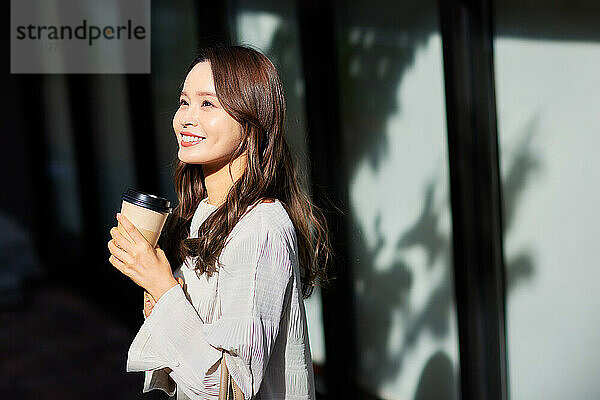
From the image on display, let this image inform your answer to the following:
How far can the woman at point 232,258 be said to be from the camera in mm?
1419

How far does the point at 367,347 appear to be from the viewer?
3434 millimetres

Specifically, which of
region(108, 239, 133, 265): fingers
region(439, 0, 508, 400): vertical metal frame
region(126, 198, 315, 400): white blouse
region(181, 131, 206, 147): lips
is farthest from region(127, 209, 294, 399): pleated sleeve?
region(439, 0, 508, 400): vertical metal frame

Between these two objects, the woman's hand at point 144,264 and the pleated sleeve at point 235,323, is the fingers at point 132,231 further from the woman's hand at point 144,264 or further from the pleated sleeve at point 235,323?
the pleated sleeve at point 235,323

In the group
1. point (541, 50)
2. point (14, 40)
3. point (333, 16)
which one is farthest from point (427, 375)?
point (14, 40)

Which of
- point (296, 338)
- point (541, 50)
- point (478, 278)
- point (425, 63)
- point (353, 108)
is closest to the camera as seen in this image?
point (296, 338)

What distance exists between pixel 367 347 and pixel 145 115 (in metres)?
1.48

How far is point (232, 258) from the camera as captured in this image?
57.3 inches

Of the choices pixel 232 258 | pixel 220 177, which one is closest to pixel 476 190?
pixel 220 177

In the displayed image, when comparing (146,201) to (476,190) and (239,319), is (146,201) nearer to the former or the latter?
(239,319)

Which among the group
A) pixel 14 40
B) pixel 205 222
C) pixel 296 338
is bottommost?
pixel 296 338

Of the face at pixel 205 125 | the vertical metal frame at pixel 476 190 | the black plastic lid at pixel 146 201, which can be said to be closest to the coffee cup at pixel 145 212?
the black plastic lid at pixel 146 201

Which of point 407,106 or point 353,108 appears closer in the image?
point 407,106

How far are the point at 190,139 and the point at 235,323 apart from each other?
0.40m

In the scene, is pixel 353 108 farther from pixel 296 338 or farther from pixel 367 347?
pixel 296 338
